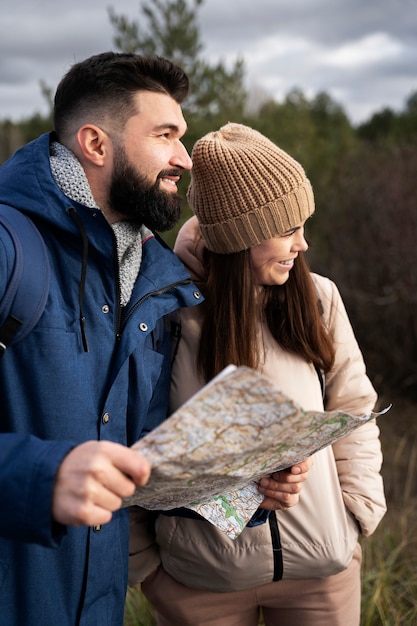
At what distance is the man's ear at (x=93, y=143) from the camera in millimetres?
1998

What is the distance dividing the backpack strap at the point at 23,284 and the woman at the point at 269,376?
66 cm

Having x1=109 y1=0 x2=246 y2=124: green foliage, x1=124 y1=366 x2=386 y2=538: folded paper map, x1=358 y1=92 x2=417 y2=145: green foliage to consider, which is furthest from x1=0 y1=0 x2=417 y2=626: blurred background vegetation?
x1=358 y1=92 x2=417 y2=145: green foliage

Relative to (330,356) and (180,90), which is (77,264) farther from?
(330,356)

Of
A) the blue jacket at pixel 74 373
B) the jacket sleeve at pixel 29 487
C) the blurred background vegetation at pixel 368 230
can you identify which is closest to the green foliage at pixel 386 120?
the blurred background vegetation at pixel 368 230

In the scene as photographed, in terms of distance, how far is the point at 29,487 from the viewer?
4.20ft

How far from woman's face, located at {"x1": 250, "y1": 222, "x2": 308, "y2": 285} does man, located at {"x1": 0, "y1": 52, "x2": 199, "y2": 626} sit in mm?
262

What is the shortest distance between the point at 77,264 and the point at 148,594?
3.74 feet

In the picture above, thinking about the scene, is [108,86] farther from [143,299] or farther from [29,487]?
[29,487]

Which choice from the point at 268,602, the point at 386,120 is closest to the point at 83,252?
the point at 268,602

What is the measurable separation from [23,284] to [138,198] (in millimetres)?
502

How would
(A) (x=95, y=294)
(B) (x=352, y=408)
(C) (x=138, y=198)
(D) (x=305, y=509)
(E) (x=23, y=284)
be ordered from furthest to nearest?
(B) (x=352, y=408)
(D) (x=305, y=509)
(C) (x=138, y=198)
(A) (x=95, y=294)
(E) (x=23, y=284)

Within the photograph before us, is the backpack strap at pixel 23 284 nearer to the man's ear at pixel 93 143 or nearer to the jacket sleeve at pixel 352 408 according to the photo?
the man's ear at pixel 93 143

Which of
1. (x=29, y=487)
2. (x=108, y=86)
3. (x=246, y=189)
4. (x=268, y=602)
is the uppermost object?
(x=108, y=86)

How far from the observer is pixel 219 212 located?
224cm
